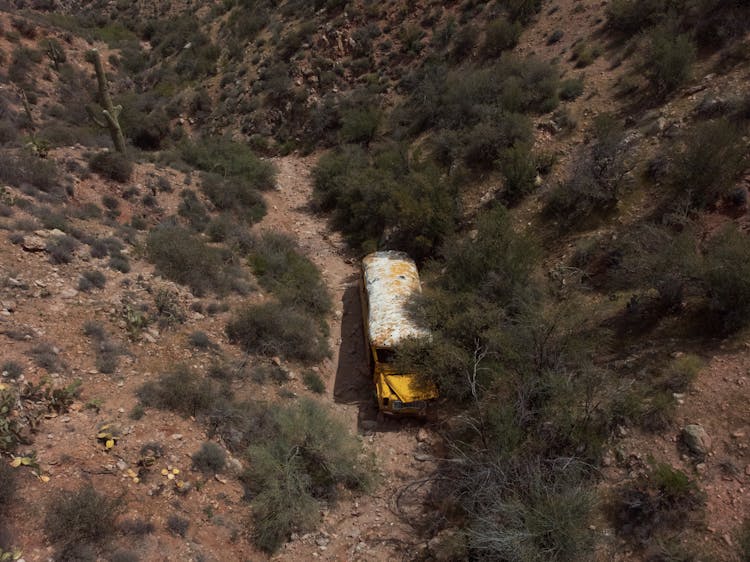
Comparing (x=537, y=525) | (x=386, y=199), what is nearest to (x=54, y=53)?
(x=386, y=199)

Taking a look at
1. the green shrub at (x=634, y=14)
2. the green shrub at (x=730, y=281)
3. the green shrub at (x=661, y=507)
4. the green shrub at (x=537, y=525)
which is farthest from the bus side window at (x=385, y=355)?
the green shrub at (x=634, y=14)

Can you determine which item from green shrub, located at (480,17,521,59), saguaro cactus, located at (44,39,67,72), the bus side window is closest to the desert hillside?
green shrub, located at (480,17,521,59)

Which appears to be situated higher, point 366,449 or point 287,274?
point 287,274

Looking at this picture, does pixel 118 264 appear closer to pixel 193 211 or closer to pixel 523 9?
pixel 193 211

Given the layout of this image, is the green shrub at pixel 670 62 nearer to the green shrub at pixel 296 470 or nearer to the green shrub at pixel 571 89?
the green shrub at pixel 571 89

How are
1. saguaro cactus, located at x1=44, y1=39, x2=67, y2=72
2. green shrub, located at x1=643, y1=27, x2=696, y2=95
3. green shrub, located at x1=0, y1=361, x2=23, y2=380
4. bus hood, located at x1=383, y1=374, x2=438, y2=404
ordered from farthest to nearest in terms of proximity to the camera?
saguaro cactus, located at x1=44, y1=39, x2=67, y2=72 < green shrub, located at x1=643, y1=27, x2=696, y2=95 < bus hood, located at x1=383, y1=374, x2=438, y2=404 < green shrub, located at x1=0, y1=361, x2=23, y2=380

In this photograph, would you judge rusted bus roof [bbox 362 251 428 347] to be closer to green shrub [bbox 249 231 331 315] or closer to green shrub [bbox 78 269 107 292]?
green shrub [bbox 249 231 331 315]
